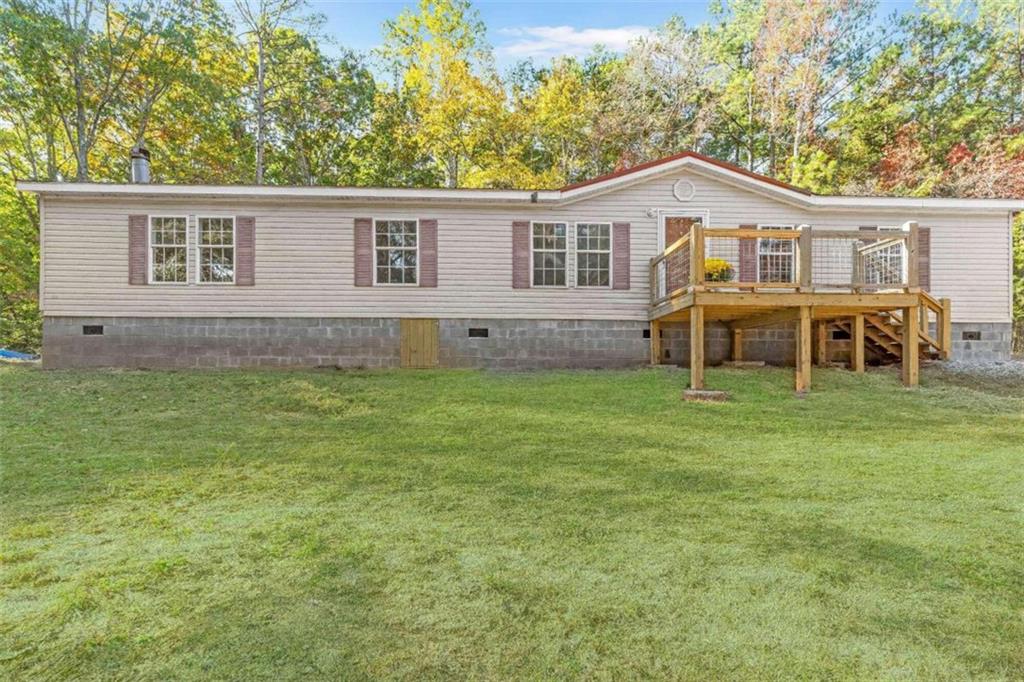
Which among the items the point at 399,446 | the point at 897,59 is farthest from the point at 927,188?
the point at 399,446

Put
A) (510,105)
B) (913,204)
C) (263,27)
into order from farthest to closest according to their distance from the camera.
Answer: (510,105), (263,27), (913,204)

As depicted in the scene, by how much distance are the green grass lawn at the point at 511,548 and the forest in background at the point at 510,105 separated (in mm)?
15297

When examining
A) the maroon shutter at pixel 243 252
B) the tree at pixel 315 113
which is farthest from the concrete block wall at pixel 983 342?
the tree at pixel 315 113

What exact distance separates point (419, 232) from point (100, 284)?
594cm

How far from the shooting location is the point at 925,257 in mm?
10602

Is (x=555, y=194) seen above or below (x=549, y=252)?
above

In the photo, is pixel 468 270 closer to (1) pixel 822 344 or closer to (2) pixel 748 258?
(2) pixel 748 258

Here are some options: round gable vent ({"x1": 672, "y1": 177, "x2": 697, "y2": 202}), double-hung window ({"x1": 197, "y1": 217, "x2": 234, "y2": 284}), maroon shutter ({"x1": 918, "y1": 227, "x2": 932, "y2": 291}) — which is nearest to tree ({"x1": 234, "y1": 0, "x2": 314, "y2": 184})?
double-hung window ({"x1": 197, "y1": 217, "x2": 234, "y2": 284})

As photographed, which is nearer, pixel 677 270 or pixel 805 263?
pixel 805 263

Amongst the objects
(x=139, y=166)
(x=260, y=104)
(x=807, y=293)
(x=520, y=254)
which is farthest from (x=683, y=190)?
(x=260, y=104)

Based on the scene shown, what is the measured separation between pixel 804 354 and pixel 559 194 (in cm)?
519

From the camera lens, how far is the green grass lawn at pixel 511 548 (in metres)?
1.96

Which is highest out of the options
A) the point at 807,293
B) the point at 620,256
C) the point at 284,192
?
the point at 284,192

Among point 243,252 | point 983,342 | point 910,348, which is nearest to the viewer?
point 910,348
